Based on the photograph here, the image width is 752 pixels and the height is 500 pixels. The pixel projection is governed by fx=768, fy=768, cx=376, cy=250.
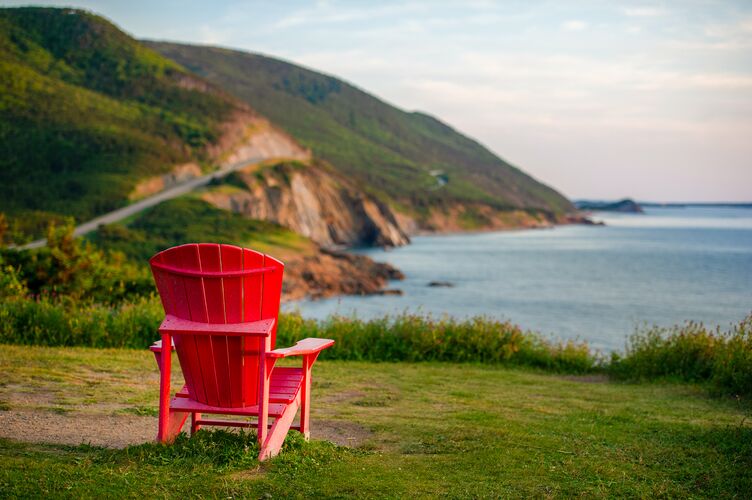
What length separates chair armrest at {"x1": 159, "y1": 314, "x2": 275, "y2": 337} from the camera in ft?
16.5

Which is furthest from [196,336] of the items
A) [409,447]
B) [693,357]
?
[693,357]

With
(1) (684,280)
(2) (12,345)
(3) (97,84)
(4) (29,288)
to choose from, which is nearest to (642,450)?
(2) (12,345)

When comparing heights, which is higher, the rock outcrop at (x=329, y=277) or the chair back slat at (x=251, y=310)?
the chair back slat at (x=251, y=310)

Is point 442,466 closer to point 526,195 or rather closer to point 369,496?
point 369,496

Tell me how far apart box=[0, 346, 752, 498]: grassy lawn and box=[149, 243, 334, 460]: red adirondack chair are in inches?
10.8

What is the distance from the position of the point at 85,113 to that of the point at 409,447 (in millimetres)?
72803

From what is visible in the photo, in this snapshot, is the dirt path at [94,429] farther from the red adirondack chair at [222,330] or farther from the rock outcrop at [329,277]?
the rock outcrop at [329,277]

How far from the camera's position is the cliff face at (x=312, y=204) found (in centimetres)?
6881

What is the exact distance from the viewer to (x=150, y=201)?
2367 inches

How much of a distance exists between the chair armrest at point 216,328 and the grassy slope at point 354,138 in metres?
117

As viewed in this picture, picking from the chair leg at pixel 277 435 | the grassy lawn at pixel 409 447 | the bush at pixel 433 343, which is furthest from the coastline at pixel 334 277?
the chair leg at pixel 277 435

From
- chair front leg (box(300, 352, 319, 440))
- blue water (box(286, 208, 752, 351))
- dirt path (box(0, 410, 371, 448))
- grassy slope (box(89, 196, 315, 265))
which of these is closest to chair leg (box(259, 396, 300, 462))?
chair front leg (box(300, 352, 319, 440))

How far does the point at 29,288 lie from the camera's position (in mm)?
15133

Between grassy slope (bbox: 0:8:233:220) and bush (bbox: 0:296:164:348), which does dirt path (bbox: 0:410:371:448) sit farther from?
grassy slope (bbox: 0:8:233:220)
